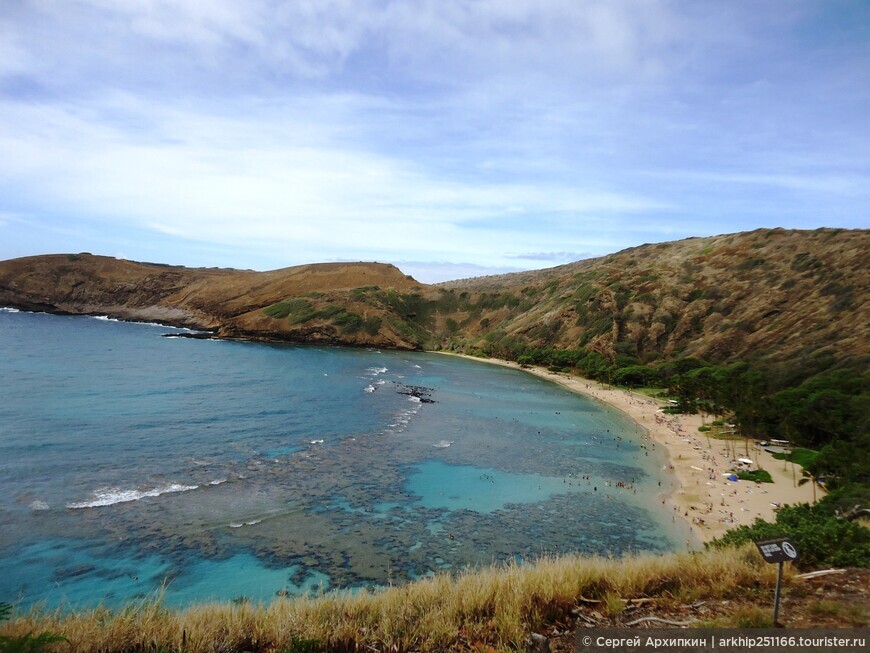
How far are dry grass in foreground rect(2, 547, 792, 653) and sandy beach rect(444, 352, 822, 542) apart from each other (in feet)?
42.5

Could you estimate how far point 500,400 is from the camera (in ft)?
184

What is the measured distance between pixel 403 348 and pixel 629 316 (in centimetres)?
4738

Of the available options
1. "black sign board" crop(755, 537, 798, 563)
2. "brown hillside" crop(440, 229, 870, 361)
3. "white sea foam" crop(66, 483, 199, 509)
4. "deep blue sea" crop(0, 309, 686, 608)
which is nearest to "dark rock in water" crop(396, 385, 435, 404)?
"deep blue sea" crop(0, 309, 686, 608)

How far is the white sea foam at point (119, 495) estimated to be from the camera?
22.8m

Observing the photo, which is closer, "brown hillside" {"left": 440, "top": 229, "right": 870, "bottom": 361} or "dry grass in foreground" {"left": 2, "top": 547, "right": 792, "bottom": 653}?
"dry grass in foreground" {"left": 2, "top": 547, "right": 792, "bottom": 653}

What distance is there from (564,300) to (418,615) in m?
99.3

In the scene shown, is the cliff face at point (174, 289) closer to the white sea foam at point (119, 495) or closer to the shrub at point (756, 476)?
the shrub at point (756, 476)

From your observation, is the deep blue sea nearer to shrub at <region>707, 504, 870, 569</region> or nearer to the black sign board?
shrub at <region>707, 504, 870, 569</region>

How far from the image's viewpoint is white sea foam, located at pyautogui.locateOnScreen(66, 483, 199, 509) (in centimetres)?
2277

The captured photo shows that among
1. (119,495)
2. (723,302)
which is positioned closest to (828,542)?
(119,495)

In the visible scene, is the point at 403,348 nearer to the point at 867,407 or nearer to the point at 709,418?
the point at 709,418

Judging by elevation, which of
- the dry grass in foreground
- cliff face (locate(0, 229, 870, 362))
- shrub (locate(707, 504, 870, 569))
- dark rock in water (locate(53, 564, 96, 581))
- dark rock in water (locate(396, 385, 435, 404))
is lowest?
dark rock in water (locate(53, 564, 96, 581))

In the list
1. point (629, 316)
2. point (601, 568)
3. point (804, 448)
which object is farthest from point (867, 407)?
point (629, 316)

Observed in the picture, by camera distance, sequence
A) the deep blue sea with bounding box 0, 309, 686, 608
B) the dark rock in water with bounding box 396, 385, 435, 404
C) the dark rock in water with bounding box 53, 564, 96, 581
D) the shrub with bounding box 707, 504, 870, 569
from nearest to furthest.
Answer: the shrub with bounding box 707, 504, 870, 569
the dark rock in water with bounding box 53, 564, 96, 581
the deep blue sea with bounding box 0, 309, 686, 608
the dark rock in water with bounding box 396, 385, 435, 404
